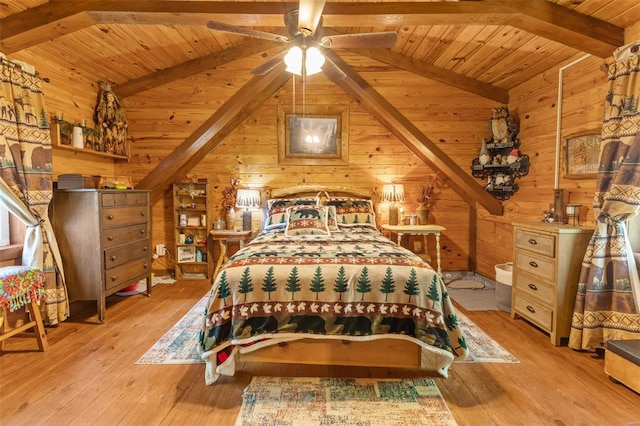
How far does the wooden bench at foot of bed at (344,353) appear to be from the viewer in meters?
1.98

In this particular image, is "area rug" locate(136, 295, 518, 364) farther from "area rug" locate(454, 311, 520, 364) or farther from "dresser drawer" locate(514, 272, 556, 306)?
"dresser drawer" locate(514, 272, 556, 306)

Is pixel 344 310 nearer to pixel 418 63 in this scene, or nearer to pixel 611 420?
pixel 611 420

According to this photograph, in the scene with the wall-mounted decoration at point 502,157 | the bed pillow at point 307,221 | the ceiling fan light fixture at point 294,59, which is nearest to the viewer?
the ceiling fan light fixture at point 294,59

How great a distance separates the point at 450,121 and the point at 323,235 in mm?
2555

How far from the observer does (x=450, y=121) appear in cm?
434

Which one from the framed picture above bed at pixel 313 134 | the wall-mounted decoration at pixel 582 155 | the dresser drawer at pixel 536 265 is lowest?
the dresser drawer at pixel 536 265

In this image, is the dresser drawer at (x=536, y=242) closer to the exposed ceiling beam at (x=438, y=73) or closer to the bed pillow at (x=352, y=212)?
the bed pillow at (x=352, y=212)

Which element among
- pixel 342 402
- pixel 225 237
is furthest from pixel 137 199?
pixel 342 402

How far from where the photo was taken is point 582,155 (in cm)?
287

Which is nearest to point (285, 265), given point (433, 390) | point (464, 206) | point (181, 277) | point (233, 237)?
point (433, 390)

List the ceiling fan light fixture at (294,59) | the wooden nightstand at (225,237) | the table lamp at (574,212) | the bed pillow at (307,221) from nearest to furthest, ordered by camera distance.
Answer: the ceiling fan light fixture at (294,59) < the table lamp at (574,212) < the bed pillow at (307,221) < the wooden nightstand at (225,237)

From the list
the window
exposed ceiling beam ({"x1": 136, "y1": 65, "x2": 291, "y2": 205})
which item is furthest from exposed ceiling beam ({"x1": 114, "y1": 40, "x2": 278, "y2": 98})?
the window

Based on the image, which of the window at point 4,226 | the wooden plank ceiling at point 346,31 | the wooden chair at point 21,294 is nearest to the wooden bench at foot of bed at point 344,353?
the wooden chair at point 21,294

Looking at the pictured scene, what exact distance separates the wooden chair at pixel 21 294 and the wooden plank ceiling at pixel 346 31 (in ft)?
5.79
